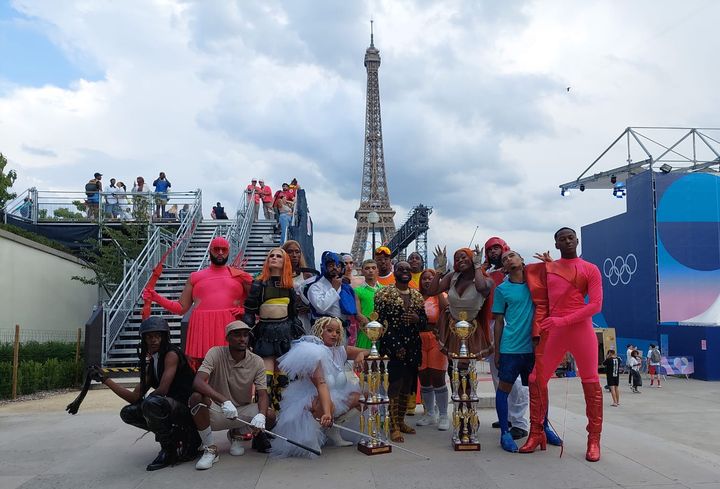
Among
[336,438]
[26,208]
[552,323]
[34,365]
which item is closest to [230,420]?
[336,438]

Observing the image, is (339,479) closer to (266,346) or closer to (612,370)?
(266,346)

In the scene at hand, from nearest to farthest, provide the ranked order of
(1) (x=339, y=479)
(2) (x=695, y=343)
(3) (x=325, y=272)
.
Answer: (1) (x=339, y=479) < (3) (x=325, y=272) < (2) (x=695, y=343)

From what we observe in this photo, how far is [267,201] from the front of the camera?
758 inches

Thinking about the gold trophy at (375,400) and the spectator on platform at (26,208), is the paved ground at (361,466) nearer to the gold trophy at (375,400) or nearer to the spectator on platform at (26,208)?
the gold trophy at (375,400)

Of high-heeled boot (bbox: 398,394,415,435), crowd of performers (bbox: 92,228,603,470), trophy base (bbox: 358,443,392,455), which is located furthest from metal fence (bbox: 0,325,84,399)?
trophy base (bbox: 358,443,392,455)

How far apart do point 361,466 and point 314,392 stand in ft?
2.33

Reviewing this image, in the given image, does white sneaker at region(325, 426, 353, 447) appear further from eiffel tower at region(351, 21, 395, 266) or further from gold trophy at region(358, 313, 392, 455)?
eiffel tower at region(351, 21, 395, 266)

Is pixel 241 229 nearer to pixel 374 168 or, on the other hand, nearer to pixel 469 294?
pixel 469 294

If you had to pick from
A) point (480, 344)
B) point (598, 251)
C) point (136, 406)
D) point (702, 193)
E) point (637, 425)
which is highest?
point (702, 193)

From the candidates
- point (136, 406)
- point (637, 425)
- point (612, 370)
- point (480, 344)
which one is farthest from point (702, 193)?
point (136, 406)

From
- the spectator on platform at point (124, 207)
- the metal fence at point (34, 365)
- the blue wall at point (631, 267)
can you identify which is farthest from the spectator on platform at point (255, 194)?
the blue wall at point (631, 267)

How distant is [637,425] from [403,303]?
5.15 metres

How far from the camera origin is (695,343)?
53.6ft

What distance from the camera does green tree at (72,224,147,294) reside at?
15.3 meters
